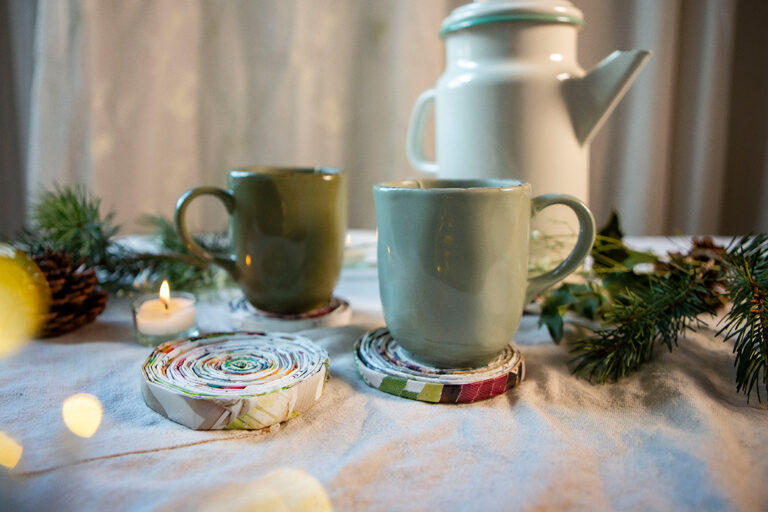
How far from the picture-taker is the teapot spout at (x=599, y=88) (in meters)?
0.63

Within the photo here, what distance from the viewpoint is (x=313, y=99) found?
4.53 ft

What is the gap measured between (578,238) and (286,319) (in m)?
0.30

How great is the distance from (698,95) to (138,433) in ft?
4.43

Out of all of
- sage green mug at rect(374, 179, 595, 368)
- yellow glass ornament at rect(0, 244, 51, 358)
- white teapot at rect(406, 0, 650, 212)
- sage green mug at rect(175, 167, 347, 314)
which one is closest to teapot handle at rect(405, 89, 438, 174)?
white teapot at rect(406, 0, 650, 212)

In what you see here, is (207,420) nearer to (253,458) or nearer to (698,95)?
(253,458)

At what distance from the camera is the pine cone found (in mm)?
574

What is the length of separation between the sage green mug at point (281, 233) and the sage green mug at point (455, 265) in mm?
125

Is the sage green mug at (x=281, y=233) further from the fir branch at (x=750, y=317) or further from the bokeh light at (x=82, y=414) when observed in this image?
the fir branch at (x=750, y=317)

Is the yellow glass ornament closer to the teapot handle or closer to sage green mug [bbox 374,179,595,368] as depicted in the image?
sage green mug [bbox 374,179,595,368]

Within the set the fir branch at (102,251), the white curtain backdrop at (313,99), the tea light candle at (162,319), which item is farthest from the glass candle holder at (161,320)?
the white curtain backdrop at (313,99)

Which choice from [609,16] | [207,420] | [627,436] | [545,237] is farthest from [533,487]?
[609,16]

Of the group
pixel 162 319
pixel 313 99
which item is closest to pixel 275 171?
pixel 162 319

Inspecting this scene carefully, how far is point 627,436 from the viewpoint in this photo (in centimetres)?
39

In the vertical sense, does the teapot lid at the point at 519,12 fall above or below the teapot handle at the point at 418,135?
above
